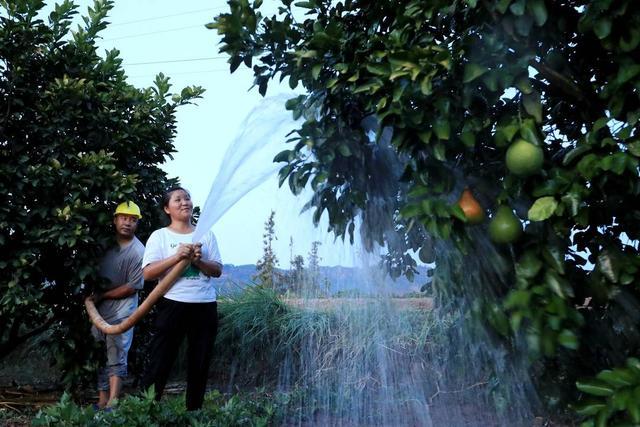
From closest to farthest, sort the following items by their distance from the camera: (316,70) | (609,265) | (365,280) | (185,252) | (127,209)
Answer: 1. (609,265)
2. (316,70)
3. (365,280)
4. (185,252)
5. (127,209)

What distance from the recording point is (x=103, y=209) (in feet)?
20.1

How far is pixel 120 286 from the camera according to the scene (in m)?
5.98

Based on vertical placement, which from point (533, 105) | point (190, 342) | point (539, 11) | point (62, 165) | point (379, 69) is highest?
point (62, 165)

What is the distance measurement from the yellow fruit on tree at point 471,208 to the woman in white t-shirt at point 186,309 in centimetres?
252

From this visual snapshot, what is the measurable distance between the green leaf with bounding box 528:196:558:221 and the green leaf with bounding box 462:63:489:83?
454 millimetres

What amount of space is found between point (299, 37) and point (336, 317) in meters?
4.06

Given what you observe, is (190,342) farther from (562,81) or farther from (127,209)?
(562,81)

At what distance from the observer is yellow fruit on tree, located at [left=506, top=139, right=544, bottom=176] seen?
247cm

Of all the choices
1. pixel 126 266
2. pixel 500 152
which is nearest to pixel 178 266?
pixel 126 266

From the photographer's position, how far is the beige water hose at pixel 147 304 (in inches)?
191

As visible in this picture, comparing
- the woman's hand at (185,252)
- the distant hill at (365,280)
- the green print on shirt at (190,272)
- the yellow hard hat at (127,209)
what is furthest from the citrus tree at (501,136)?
the yellow hard hat at (127,209)

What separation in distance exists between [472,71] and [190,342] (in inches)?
126

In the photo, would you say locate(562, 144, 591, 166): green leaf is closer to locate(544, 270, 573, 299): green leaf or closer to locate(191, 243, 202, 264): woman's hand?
locate(544, 270, 573, 299): green leaf

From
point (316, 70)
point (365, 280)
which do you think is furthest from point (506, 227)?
point (365, 280)
